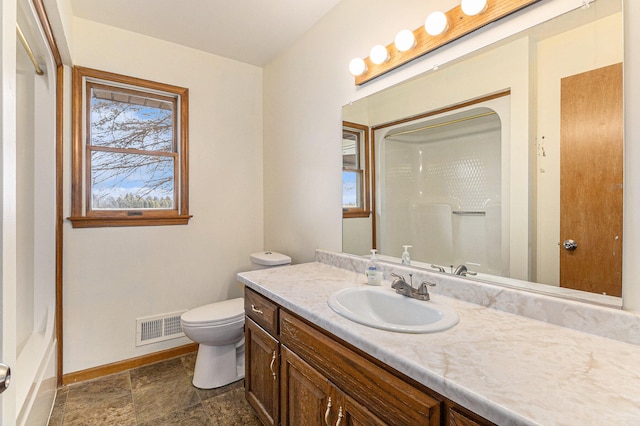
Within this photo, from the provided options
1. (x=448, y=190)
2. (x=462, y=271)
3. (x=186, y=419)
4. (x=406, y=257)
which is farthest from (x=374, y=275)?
(x=186, y=419)

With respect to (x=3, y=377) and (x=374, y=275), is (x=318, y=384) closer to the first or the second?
(x=374, y=275)

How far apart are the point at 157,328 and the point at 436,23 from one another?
271 centimetres

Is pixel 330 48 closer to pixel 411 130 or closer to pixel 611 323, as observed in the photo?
pixel 411 130

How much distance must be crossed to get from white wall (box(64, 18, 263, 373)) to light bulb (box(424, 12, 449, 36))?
1.86 metres

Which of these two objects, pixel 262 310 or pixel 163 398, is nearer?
pixel 262 310

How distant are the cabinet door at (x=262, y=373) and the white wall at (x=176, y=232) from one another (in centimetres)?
109

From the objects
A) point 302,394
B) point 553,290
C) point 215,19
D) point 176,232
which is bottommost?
point 302,394

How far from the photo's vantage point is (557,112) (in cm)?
104

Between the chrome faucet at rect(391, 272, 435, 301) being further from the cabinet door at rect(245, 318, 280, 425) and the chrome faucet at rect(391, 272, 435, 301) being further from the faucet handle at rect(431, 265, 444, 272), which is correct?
the cabinet door at rect(245, 318, 280, 425)

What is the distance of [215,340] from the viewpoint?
200cm

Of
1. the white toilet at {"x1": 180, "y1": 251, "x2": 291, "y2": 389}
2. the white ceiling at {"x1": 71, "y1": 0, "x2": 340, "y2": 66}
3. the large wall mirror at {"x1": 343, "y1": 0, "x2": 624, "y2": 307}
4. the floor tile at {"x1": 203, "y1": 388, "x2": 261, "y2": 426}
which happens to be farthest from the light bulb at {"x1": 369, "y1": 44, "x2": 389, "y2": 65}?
the floor tile at {"x1": 203, "y1": 388, "x2": 261, "y2": 426}

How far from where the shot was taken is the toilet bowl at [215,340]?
6.41 ft

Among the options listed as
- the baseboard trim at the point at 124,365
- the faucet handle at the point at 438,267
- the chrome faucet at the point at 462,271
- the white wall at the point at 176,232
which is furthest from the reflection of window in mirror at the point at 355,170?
the baseboard trim at the point at 124,365

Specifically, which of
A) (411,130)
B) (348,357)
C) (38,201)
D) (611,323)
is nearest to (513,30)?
(411,130)
